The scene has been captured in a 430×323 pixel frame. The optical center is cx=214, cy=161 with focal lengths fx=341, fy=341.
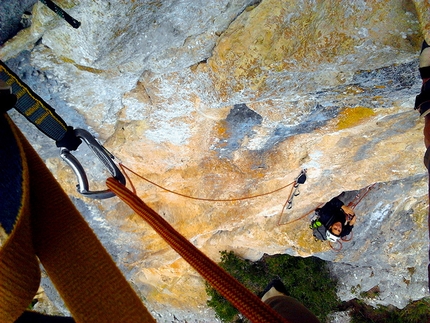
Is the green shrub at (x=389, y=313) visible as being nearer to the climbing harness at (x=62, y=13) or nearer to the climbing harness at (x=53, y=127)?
the climbing harness at (x=53, y=127)

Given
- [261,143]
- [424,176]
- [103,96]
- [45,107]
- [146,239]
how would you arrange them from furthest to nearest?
[146,239] → [424,176] → [261,143] → [103,96] → [45,107]

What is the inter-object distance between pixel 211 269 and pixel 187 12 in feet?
5.22

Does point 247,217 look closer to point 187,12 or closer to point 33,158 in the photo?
point 187,12

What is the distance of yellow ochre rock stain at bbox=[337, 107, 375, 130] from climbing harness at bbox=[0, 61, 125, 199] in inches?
74.0

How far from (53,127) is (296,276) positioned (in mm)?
5282

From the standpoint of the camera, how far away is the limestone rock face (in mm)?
1844

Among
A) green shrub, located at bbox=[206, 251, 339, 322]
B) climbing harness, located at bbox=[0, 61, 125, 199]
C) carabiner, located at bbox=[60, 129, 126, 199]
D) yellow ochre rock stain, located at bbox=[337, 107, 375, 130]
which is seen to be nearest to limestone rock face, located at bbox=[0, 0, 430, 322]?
yellow ochre rock stain, located at bbox=[337, 107, 375, 130]

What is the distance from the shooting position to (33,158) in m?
1.06

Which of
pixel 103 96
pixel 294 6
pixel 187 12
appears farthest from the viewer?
pixel 103 96

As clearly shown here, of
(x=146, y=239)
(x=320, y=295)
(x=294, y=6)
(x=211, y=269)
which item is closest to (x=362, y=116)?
(x=294, y=6)

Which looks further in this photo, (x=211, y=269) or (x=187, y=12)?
(x=187, y=12)

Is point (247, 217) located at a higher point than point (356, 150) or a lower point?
lower

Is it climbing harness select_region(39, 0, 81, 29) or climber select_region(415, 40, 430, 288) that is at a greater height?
climbing harness select_region(39, 0, 81, 29)

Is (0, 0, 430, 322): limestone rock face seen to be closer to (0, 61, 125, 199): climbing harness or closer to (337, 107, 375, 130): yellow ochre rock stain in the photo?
(337, 107, 375, 130): yellow ochre rock stain
